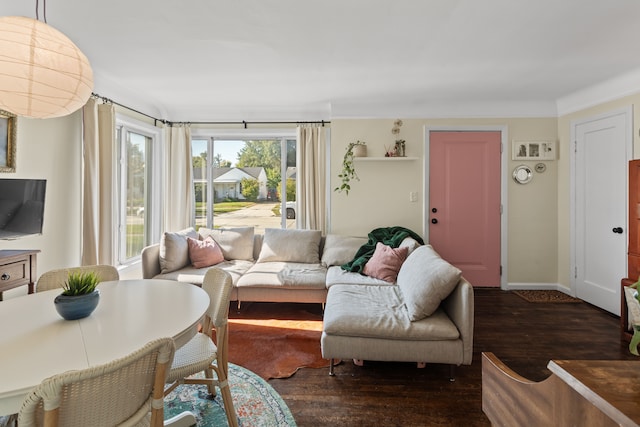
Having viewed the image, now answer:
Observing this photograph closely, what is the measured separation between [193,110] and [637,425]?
4.90 m

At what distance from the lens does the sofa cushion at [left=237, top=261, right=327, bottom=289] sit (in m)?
3.27

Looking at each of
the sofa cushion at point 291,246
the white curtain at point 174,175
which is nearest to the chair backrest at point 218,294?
the sofa cushion at point 291,246

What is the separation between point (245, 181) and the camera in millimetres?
4613

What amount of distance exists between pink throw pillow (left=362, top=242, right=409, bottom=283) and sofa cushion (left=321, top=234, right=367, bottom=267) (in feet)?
1.22

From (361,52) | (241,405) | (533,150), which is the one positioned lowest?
(241,405)

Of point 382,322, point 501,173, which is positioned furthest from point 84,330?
point 501,173

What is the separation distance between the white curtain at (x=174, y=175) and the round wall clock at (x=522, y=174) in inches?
168

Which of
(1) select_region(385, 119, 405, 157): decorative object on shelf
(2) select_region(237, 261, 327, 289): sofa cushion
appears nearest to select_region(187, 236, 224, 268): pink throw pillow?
(2) select_region(237, 261, 327, 289): sofa cushion

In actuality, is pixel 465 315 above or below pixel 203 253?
below

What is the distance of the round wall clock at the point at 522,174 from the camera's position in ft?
13.3

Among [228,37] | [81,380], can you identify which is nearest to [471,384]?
[81,380]

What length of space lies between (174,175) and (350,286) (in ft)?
9.73

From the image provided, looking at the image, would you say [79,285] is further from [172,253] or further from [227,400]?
[172,253]

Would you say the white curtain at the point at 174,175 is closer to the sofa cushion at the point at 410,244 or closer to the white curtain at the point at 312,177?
the white curtain at the point at 312,177
